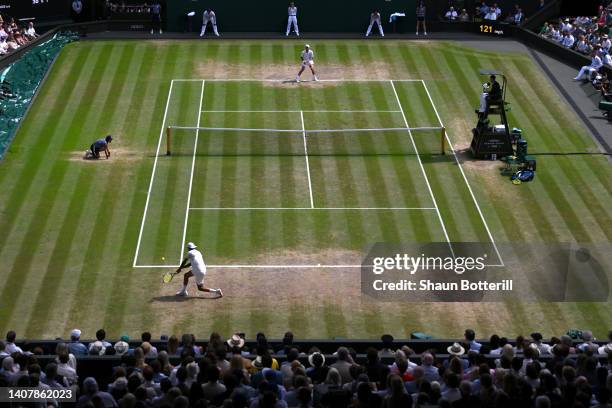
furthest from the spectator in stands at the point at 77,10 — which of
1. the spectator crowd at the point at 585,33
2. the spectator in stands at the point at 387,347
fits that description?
the spectator in stands at the point at 387,347

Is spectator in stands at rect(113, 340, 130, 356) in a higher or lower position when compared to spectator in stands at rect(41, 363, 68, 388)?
lower

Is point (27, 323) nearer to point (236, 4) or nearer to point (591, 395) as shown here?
point (591, 395)

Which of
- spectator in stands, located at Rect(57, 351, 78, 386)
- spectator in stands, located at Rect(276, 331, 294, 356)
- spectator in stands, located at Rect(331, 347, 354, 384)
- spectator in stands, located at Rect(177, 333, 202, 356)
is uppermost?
spectator in stands, located at Rect(331, 347, 354, 384)

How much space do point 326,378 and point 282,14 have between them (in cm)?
4330

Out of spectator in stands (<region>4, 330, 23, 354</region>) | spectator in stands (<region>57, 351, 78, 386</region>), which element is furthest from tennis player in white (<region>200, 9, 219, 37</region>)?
spectator in stands (<region>57, 351, 78, 386</region>)

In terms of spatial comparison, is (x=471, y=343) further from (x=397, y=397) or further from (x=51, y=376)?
(x=51, y=376)

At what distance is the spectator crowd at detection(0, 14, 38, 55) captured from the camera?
56.2m

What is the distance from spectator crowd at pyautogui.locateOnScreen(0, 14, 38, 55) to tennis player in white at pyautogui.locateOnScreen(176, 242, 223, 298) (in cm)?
2500

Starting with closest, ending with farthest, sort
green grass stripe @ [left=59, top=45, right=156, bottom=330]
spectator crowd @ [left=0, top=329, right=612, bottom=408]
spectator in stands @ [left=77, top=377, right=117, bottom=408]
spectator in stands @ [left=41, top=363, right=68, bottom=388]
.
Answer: spectator crowd @ [left=0, top=329, right=612, bottom=408] < spectator in stands @ [left=77, top=377, right=117, bottom=408] < spectator in stands @ [left=41, top=363, right=68, bottom=388] < green grass stripe @ [left=59, top=45, right=156, bottom=330]

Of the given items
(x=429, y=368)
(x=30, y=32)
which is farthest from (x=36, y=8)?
(x=429, y=368)

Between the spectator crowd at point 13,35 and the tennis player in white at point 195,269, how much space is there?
25.0 meters

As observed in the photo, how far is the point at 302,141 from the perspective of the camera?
48531mm

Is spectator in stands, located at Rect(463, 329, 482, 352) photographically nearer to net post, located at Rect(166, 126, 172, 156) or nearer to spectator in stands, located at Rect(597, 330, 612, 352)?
spectator in stands, located at Rect(597, 330, 612, 352)

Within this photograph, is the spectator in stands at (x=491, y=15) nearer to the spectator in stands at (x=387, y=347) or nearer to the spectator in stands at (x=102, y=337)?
the spectator in stands at (x=387, y=347)
